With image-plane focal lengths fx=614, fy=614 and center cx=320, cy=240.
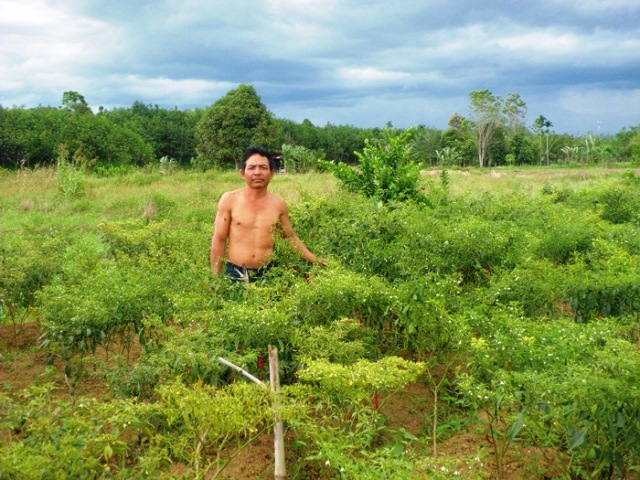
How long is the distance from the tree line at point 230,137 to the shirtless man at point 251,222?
1702cm

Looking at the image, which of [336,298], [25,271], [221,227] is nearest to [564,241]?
[336,298]

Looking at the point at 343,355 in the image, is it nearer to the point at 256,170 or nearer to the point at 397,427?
the point at 397,427

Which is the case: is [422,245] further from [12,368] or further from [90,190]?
[90,190]

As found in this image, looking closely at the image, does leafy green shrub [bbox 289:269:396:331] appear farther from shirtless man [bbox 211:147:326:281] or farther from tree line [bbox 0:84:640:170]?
tree line [bbox 0:84:640:170]

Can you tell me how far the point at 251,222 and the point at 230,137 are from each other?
107ft

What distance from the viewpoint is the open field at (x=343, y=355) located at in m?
2.71

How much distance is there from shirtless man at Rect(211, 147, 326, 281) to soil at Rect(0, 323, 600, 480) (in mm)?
1298

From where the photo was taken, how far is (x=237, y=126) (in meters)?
37.2

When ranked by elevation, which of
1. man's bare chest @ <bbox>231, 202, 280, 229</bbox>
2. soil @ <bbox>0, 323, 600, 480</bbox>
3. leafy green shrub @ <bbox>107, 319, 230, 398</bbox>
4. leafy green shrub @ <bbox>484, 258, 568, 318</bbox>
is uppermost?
man's bare chest @ <bbox>231, 202, 280, 229</bbox>

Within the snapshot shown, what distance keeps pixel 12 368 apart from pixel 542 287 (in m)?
4.46

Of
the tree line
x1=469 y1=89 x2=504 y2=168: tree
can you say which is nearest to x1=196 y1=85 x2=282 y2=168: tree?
the tree line

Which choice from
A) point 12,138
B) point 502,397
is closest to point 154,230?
point 502,397

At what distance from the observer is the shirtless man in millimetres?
5484

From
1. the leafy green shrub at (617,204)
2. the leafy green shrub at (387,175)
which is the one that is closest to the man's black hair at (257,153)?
the leafy green shrub at (387,175)
